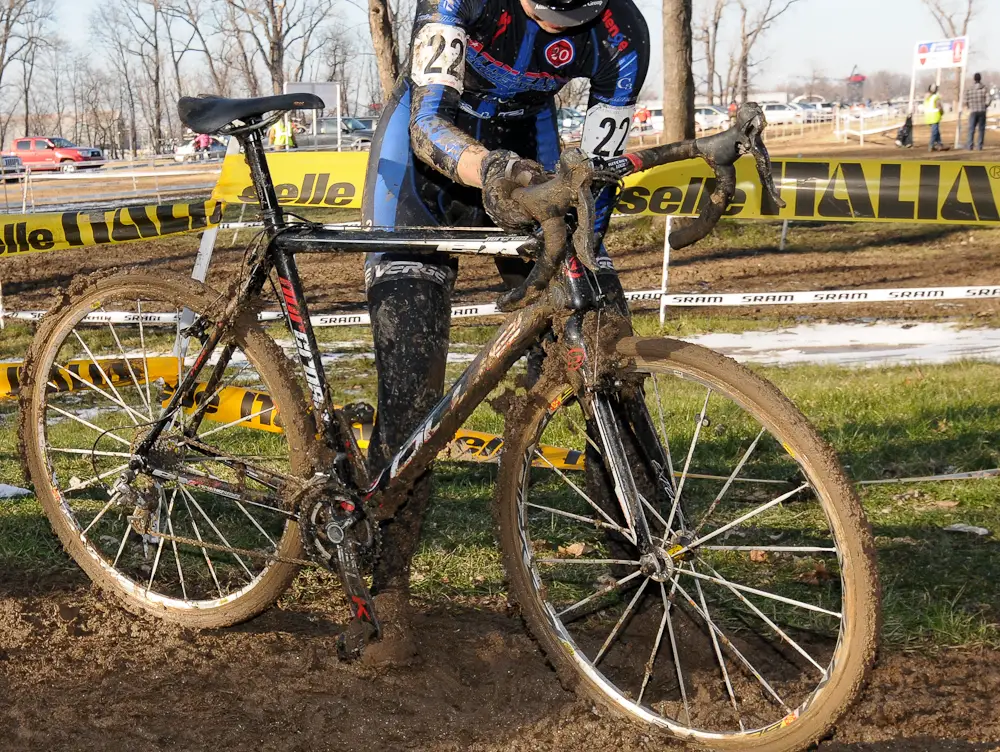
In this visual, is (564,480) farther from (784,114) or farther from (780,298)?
(784,114)

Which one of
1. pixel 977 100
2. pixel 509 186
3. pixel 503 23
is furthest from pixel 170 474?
pixel 977 100

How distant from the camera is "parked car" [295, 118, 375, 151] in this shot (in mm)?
33000

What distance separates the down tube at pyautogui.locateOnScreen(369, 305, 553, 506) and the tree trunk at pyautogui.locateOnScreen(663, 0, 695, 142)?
11.8 meters

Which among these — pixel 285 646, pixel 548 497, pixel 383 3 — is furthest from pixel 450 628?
pixel 383 3

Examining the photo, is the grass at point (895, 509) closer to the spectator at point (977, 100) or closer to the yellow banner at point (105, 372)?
the yellow banner at point (105, 372)

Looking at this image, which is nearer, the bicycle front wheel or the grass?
the bicycle front wheel

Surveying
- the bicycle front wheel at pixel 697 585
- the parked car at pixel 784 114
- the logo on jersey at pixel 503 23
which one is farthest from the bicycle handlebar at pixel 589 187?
the parked car at pixel 784 114

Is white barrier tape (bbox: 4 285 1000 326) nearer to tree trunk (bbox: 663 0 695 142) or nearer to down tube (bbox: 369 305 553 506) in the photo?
tree trunk (bbox: 663 0 695 142)

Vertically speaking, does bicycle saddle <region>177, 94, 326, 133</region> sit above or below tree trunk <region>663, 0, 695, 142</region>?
below

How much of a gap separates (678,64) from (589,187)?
41.3ft

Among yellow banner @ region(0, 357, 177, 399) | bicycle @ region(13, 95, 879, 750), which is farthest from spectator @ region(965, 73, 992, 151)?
bicycle @ region(13, 95, 879, 750)

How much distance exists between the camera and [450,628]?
3633 millimetres

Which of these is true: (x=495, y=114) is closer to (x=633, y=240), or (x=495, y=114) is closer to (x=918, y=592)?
(x=918, y=592)

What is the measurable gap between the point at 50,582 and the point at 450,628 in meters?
1.63
